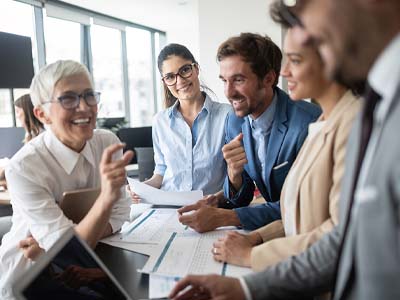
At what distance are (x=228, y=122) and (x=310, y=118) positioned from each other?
1.62 ft

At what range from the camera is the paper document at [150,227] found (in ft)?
4.17

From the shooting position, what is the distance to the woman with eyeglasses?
6.57ft

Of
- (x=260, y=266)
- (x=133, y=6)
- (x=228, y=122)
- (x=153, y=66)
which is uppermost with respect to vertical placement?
(x=133, y=6)

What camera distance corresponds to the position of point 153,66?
8328mm

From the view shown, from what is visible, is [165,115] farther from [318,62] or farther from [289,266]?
[289,266]

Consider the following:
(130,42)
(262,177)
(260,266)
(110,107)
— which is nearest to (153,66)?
(130,42)

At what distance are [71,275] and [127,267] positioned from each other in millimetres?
225

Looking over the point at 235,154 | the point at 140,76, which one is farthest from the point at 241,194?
the point at 140,76

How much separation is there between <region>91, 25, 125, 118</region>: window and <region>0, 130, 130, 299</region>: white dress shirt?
16.8 feet

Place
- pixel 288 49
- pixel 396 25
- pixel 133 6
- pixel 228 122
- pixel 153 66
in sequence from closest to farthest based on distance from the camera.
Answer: pixel 396 25 → pixel 288 49 → pixel 228 122 → pixel 133 6 → pixel 153 66

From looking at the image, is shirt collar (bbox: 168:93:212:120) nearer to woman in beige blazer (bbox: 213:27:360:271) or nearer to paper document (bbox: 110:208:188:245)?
paper document (bbox: 110:208:188:245)

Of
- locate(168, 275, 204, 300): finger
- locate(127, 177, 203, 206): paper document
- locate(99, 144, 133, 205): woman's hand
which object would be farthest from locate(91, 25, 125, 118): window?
locate(168, 275, 204, 300): finger

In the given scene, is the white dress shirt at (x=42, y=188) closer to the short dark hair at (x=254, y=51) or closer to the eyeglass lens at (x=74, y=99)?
the eyeglass lens at (x=74, y=99)

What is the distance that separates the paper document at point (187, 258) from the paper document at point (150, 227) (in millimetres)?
62
